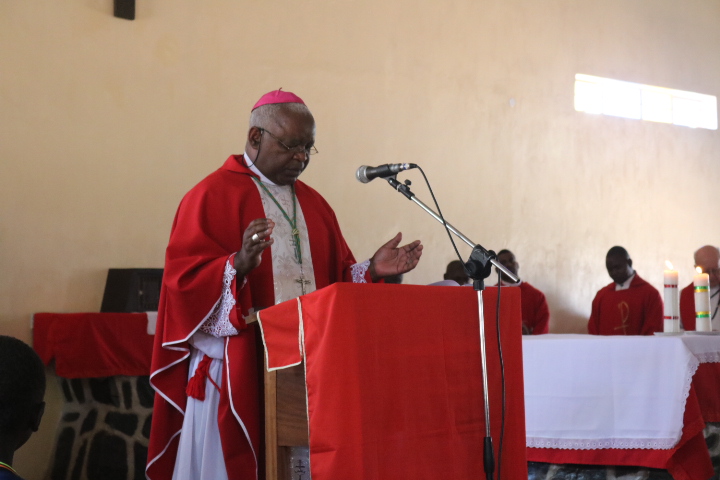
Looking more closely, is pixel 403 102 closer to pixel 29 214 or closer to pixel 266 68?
pixel 266 68

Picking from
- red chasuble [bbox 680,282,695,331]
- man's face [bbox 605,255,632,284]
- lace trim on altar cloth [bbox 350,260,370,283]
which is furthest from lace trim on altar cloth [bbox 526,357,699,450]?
man's face [bbox 605,255,632,284]

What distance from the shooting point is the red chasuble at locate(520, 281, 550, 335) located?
7730 millimetres

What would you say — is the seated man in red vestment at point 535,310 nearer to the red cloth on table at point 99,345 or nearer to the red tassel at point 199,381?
the red cloth on table at point 99,345

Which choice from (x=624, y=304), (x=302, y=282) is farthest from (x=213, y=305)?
(x=624, y=304)

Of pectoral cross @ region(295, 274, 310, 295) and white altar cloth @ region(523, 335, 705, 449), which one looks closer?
pectoral cross @ region(295, 274, 310, 295)

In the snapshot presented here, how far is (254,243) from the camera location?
2395 mm

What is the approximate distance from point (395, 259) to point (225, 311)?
0.65 meters

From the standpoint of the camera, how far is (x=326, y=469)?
2.00 meters

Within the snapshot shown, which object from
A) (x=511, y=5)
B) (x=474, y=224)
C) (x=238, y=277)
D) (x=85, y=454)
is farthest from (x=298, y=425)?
(x=511, y=5)

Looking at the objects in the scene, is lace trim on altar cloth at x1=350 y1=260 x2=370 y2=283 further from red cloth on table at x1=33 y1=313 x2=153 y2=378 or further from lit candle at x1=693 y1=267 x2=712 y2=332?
red cloth on table at x1=33 y1=313 x2=153 y2=378

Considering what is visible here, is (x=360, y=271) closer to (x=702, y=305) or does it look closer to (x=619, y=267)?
(x=702, y=305)

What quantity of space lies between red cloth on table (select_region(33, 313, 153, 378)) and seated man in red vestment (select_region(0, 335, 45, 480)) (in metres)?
3.50

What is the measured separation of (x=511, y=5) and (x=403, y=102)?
5.80 feet

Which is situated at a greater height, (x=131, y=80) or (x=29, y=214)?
(x=131, y=80)
